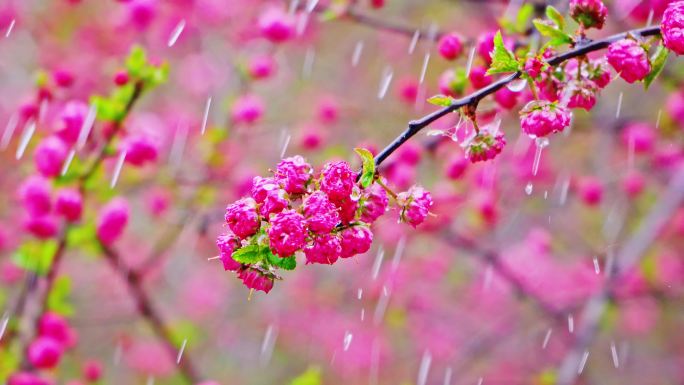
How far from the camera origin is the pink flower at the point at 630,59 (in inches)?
58.6

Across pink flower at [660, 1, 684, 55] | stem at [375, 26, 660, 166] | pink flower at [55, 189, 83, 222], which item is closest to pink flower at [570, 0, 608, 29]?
stem at [375, 26, 660, 166]

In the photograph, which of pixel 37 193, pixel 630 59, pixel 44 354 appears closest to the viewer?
pixel 630 59

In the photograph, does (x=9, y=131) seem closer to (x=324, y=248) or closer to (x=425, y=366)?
(x=425, y=366)

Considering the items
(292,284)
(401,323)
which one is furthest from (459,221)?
(292,284)

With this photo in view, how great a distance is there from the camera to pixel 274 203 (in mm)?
1334

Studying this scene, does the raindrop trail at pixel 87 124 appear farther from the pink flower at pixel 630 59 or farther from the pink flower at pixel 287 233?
the pink flower at pixel 630 59

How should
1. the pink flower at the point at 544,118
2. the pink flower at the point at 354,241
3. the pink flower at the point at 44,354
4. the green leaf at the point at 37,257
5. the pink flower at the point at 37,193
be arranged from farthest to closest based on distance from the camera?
the green leaf at the point at 37,257 < the pink flower at the point at 37,193 < the pink flower at the point at 44,354 < the pink flower at the point at 544,118 < the pink flower at the point at 354,241

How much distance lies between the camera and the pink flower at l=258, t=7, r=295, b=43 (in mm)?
3662

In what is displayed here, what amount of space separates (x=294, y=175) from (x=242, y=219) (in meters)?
0.13

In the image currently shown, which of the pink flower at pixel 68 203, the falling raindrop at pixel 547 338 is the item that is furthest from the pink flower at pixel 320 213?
the falling raindrop at pixel 547 338

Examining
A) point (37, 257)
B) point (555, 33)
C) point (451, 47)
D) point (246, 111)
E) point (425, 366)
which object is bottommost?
point (425, 366)

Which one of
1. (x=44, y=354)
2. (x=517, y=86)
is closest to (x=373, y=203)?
(x=517, y=86)

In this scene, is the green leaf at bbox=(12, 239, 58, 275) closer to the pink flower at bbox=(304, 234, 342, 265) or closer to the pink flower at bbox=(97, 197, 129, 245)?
the pink flower at bbox=(97, 197, 129, 245)

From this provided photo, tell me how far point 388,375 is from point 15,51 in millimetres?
4442
